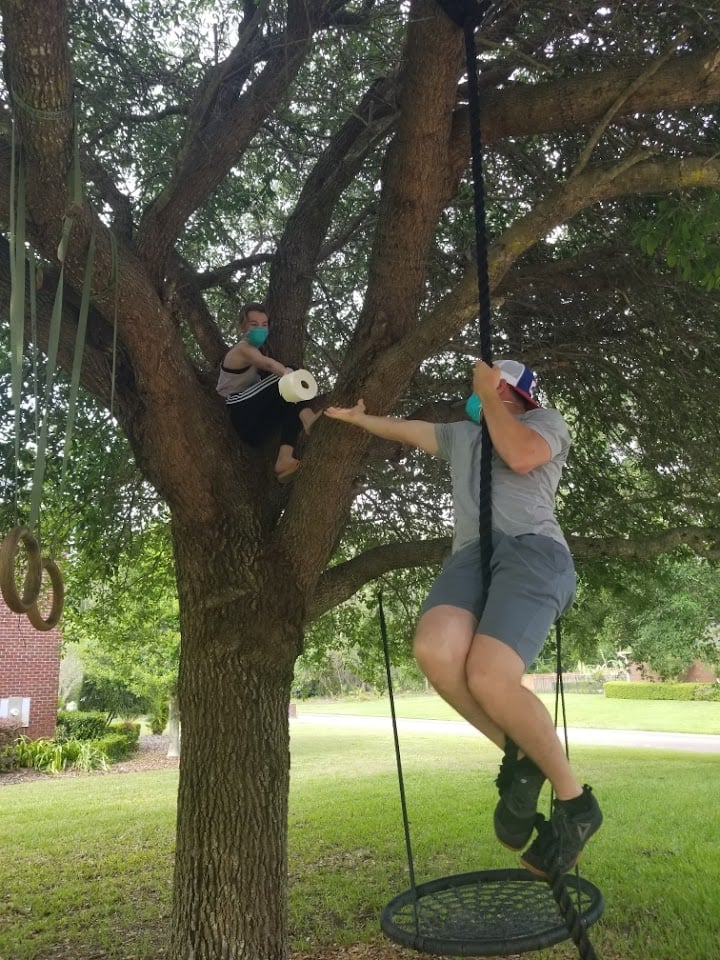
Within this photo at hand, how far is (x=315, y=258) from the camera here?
205 inches

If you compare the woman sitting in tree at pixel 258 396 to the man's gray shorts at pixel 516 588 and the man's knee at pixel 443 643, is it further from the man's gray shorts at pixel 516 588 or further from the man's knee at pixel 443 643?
the man's knee at pixel 443 643

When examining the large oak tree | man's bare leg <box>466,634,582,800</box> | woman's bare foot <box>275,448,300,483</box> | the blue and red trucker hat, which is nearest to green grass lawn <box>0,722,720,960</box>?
the large oak tree

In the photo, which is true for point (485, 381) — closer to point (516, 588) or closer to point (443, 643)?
point (516, 588)

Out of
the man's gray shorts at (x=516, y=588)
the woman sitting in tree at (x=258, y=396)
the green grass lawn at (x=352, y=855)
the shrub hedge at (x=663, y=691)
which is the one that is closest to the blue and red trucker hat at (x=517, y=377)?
the man's gray shorts at (x=516, y=588)

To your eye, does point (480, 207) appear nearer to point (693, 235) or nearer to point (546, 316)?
point (693, 235)

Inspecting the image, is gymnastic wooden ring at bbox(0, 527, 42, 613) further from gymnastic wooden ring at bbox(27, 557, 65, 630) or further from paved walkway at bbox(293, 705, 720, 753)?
paved walkway at bbox(293, 705, 720, 753)

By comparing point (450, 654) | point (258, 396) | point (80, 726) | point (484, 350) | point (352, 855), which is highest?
point (258, 396)

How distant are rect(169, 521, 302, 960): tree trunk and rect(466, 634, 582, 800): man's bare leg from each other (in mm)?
2364

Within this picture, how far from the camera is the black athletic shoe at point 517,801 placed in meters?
2.22

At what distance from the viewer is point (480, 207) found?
251cm

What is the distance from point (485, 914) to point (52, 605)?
82.7 inches

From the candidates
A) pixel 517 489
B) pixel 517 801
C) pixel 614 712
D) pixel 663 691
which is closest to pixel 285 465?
pixel 517 489

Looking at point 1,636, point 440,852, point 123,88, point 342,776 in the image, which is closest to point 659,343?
point 123,88

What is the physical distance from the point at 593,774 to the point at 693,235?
1147 centimetres
